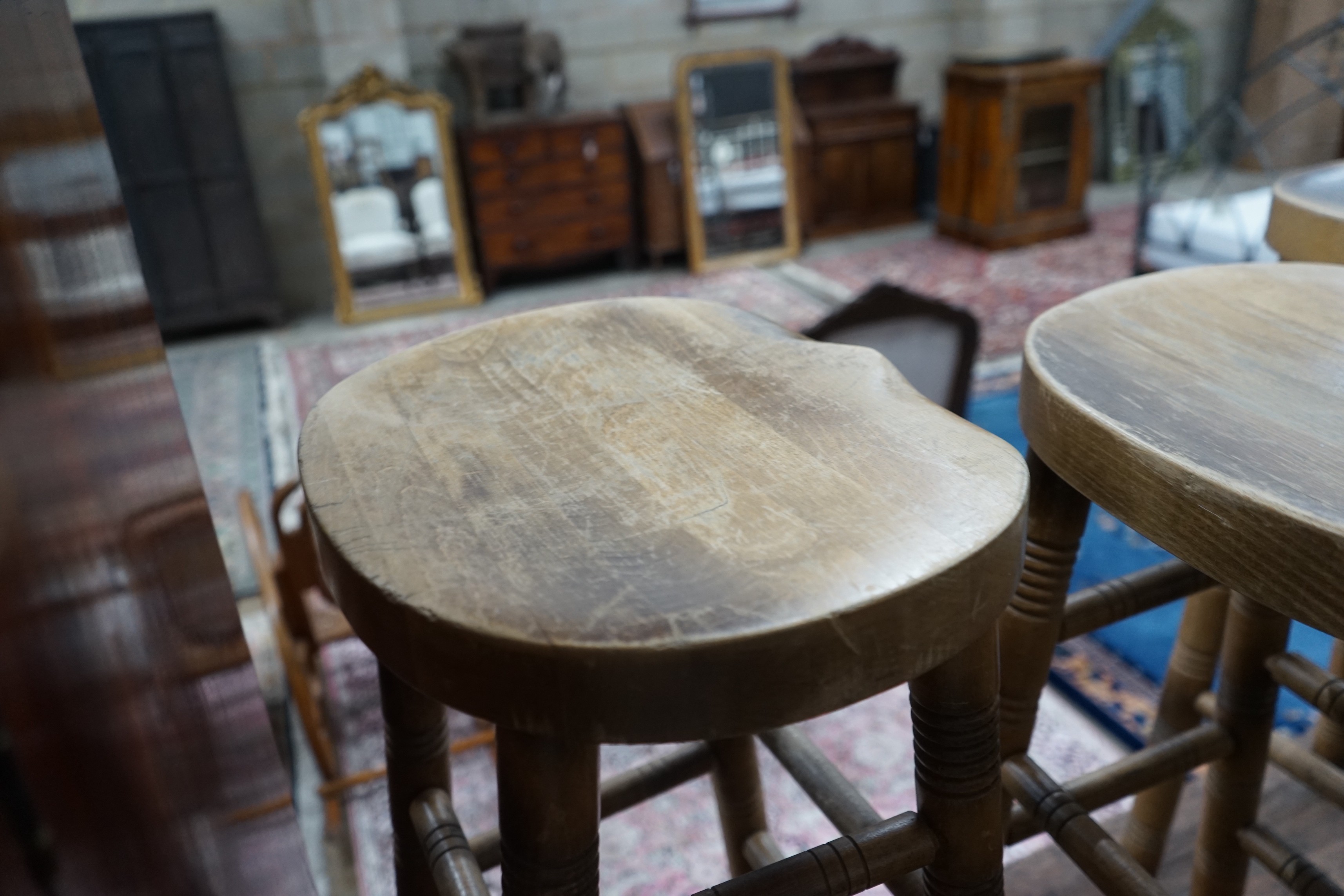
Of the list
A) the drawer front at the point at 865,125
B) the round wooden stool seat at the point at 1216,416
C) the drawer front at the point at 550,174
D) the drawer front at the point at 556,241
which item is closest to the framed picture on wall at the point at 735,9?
the drawer front at the point at 865,125

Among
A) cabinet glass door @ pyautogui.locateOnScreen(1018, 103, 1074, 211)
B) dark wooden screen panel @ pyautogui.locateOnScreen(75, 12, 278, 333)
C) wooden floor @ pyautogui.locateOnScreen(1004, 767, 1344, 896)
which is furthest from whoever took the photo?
cabinet glass door @ pyautogui.locateOnScreen(1018, 103, 1074, 211)

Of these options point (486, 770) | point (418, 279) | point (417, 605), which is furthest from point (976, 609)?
point (418, 279)

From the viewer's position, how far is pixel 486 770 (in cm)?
208

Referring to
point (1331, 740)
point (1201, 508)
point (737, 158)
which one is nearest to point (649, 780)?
point (1201, 508)

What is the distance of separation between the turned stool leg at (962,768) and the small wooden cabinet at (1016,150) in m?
5.06

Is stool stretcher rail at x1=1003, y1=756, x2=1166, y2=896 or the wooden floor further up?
stool stretcher rail at x1=1003, y1=756, x2=1166, y2=896

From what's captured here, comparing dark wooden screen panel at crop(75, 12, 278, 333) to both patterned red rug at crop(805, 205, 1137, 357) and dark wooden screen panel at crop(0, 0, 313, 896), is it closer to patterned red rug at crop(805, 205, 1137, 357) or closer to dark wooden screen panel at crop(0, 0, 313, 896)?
patterned red rug at crop(805, 205, 1137, 357)

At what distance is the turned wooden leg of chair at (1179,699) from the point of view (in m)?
1.19

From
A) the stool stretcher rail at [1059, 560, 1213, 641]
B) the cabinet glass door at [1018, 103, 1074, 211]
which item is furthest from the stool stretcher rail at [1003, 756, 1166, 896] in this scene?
A: the cabinet glass door at [1018, 103, 1074, 211]

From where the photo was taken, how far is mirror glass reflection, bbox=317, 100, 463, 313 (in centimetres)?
494

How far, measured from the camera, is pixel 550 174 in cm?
528

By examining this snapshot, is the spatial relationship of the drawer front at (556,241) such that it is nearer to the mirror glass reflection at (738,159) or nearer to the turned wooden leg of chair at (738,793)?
the mirror glass reflection at (738,159)

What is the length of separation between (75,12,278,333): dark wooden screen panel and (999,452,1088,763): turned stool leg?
4.29m

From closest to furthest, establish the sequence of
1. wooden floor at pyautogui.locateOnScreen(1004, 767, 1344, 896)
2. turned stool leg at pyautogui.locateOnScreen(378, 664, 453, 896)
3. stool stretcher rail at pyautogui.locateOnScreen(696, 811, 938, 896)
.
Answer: stool stretcher rail at pyautogui.locateOnScreen(696, 811, 938, 896) < turned stool leg at pyautogui.locateOnScreen(378, 664, 453, 896) < wooden floor at pyautogui.locateOnScreen(1004, 767, 1344, 896)
